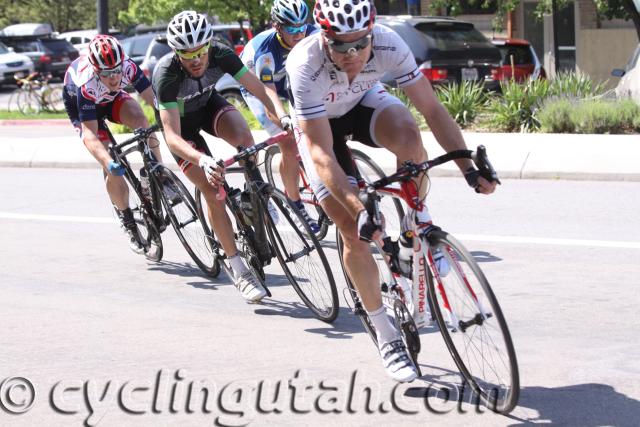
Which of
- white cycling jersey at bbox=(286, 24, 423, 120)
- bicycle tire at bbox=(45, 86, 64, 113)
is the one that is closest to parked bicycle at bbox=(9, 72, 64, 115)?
bicycle tire at bbox=(45, 86, 64, 113)

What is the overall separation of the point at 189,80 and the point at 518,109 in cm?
872

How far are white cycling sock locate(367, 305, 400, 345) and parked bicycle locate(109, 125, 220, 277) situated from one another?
105 inches

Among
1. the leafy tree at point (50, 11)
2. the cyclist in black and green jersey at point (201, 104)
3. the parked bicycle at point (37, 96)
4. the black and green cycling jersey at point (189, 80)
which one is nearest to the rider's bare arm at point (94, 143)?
the cyclist in black and green jersey at point (201, 104)

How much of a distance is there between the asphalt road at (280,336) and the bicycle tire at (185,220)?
159mm

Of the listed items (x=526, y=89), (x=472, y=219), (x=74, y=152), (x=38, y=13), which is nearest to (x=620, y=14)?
(x=526, y=89)

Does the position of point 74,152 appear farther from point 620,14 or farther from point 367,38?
point 620,14

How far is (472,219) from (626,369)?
15.1 feet

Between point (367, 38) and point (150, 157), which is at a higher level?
point (367, 38)

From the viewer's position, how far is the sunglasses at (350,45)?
5.25m

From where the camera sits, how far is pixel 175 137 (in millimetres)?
7168

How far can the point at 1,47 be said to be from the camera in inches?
1535

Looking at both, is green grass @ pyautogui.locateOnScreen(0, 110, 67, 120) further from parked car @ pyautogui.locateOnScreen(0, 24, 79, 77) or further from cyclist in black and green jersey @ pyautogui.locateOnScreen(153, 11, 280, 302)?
cyclist in black and green jersey @ pyautogui.locateOnScreen(153, 11, 280, 302)

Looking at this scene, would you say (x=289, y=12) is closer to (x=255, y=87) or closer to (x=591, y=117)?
(x=255, y=87)

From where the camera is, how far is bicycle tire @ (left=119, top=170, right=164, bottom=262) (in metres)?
9.12
